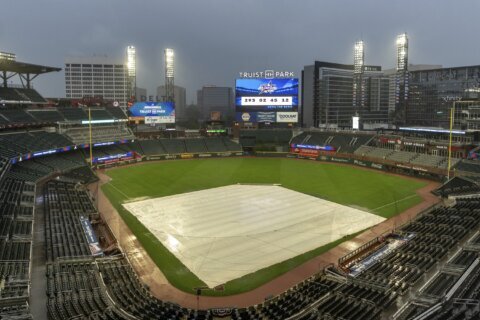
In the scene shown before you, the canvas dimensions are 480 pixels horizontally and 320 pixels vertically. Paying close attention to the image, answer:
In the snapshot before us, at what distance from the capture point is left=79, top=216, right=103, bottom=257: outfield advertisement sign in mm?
24684

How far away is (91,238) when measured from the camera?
88.3 ft

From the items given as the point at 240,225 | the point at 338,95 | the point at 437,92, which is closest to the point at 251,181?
the point at 240,225

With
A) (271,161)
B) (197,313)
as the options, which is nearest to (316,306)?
(197,313)

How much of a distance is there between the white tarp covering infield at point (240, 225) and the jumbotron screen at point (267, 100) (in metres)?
31.5

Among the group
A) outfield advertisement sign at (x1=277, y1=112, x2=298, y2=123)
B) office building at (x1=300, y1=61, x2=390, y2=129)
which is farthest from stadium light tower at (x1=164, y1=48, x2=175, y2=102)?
office building at (x1=300, y1=61, x2=390, y2=129)

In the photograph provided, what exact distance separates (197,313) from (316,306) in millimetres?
5642

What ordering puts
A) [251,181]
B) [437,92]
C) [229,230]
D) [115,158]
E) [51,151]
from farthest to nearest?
[437,92] → [115,158] → [51,151] → [251,181] → [229,230]

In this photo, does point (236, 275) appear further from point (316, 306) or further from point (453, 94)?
point (453, 94)

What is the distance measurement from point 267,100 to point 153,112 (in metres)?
23.0

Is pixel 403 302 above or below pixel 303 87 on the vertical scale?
below

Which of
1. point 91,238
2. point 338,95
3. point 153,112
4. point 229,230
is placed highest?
point 338,95

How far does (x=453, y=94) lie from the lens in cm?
10456

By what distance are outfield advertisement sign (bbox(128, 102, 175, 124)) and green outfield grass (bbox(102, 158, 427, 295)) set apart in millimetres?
11164

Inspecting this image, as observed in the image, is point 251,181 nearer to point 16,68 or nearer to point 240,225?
point 240,225
